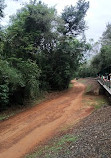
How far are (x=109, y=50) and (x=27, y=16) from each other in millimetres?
11636

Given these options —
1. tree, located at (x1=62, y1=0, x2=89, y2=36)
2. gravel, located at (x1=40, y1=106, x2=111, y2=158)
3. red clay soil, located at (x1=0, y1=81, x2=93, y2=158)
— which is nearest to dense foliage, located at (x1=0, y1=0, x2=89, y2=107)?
tree, located at (x1=62, y1=0, x2=89, y2=36)

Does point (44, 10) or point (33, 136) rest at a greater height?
point (44, 10)

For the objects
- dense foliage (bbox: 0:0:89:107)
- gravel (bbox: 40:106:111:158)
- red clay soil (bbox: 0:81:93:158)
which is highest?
dense foliage (bbox: 0:0:89:107)

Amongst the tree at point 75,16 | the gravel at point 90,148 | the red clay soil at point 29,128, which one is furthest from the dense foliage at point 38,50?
the gravel at point 90,148

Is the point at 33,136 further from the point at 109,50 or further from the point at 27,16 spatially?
the point at 109,50

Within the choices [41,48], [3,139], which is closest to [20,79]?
[3,139]

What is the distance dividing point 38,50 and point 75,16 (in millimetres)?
6864

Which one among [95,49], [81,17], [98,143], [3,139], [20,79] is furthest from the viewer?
[95,49]

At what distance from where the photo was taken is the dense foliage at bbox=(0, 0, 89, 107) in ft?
28.0

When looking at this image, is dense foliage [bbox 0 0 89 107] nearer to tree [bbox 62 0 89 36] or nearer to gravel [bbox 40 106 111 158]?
tree [bbox 62 0 89 36]

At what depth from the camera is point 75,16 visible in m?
A: 16.3

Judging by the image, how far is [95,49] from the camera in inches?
1023

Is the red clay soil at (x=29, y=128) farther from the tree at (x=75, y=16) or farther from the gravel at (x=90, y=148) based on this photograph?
the tree at (x=75, y=16)

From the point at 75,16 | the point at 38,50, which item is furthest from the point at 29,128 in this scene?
the point at 75,16
